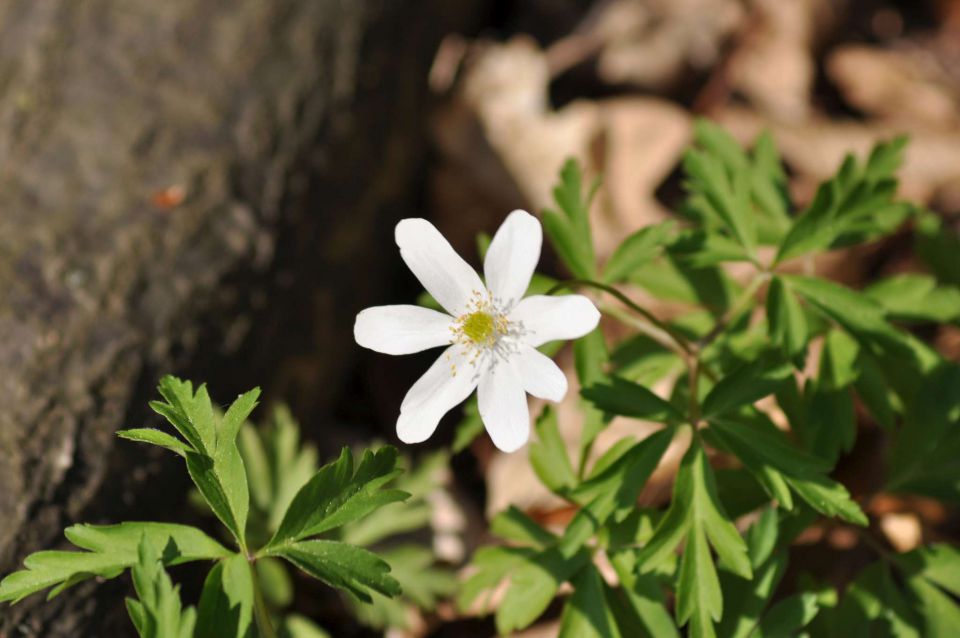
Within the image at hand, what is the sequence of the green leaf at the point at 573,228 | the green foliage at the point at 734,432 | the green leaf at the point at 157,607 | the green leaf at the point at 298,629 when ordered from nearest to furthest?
the green leaf at the point at 157,607, the green foliage at the point at 734,432, the green leaf at the point at 573,228, the green leaf at the point at 298,629

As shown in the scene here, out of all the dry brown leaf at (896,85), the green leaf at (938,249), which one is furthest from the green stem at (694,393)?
the dry brown leaf at (896,85)

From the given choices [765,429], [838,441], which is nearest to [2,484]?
[765,429]

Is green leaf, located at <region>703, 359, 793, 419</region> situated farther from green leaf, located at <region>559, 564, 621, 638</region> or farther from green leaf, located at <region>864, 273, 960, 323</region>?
green leaf, located at <region>864, 273, 960, 323</region>

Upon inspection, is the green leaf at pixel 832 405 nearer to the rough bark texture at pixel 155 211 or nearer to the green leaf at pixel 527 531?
the green leaf at pixel 527 531

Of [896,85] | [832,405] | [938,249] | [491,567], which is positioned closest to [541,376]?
[491,567]

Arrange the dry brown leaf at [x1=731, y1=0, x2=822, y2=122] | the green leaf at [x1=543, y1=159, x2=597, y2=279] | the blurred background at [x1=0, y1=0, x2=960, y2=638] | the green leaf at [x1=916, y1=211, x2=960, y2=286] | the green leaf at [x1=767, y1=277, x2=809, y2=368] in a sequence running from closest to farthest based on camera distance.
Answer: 1. the green leaf at [x1=767, y1=277, x2=809, y2=368]
2. the green leaf at [x1=543, y1=159, x2=597, y2=279]
3. the blurred background at [x1=0, y1=0, x2=960, y2=638]
4. the green leaf at [x1=916, y1=211, x2=960, y2=286]
5. the dry brown leaf at [x1=731, y1=0, x2=822, y2=122]

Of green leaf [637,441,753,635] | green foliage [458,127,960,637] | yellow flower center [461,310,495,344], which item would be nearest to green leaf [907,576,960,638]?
green foliage [458,127,960,637]
